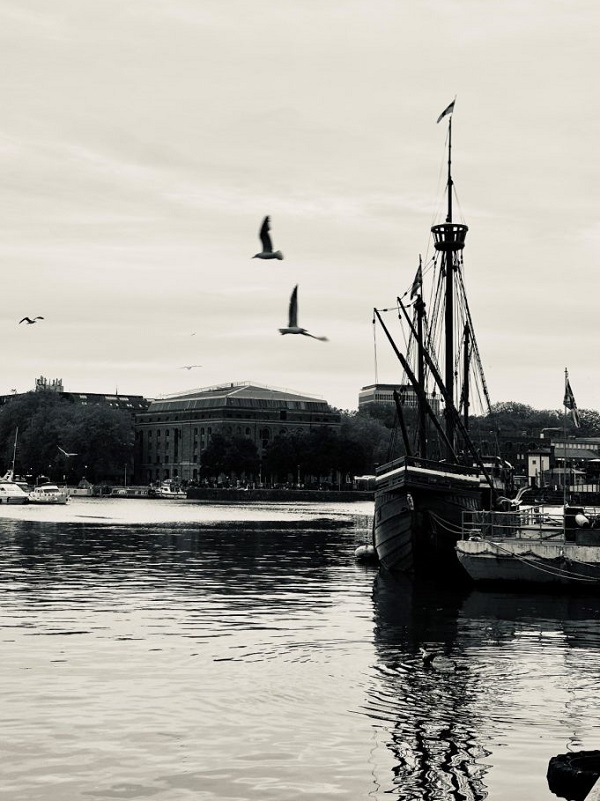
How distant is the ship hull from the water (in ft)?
14.9

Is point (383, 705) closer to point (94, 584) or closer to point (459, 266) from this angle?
point (94, 584)

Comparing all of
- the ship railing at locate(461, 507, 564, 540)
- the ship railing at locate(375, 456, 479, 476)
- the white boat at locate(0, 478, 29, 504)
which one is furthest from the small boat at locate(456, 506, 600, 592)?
the white boat at locate(0, 478, 29, 504)

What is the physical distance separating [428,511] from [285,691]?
3213cm

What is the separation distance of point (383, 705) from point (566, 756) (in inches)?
321

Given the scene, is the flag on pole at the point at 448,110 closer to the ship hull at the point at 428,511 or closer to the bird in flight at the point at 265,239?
the ship hull at the point at 428,511

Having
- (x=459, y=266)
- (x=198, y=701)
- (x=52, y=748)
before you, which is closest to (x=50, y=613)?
(x=198, y=701)

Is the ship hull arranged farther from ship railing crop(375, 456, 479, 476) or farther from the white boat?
the white boat

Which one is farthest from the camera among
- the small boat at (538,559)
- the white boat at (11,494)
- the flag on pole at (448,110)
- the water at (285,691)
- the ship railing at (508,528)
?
the white boat at (11,494)

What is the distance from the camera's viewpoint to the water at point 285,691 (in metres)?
21.5

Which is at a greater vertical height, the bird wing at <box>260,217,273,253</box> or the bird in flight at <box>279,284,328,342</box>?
the bird wing at <box>260,217,273,253</box>

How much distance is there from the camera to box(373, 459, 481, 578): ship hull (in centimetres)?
6003

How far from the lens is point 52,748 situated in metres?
23.2

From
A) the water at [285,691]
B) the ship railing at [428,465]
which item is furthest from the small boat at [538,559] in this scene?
the ship railing at [428,465]

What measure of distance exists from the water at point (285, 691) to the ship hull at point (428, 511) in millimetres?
4554
